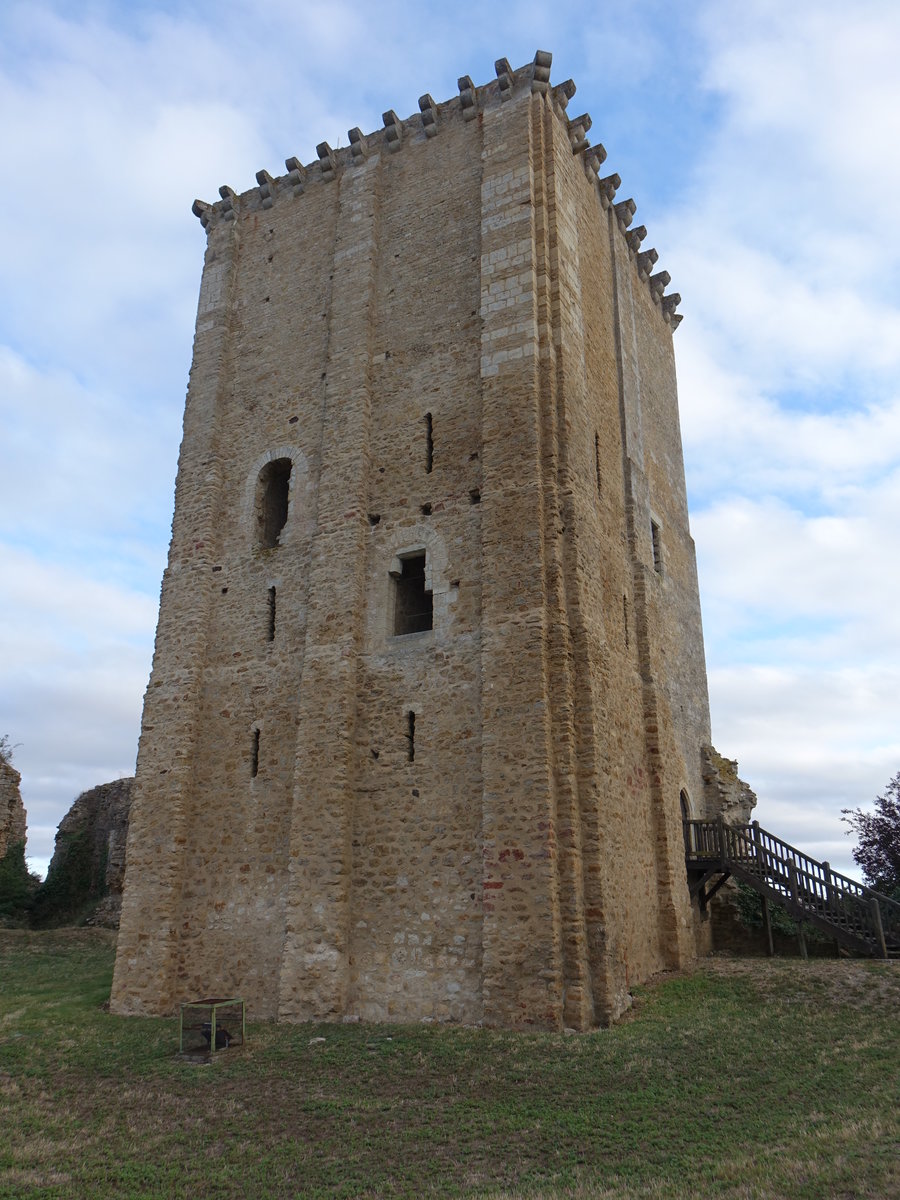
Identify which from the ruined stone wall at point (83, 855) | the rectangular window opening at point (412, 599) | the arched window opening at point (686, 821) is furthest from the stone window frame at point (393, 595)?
the ruined stone wall at point (83, 855)

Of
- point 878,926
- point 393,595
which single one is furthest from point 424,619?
point 878,926

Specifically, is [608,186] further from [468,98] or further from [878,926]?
[878,926]

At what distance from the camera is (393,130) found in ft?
53.7

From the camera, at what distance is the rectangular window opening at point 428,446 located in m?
13.8

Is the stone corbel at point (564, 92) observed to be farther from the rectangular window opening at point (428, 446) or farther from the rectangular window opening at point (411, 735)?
the rectangular window opening at point (411, 735)

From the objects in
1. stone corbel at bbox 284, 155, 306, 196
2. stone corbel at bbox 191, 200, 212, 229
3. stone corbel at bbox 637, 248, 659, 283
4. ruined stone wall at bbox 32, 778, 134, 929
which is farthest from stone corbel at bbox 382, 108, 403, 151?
ruined stone wall at bbox 32, 778, 134, 929

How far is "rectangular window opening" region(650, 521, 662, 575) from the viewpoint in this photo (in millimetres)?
17000

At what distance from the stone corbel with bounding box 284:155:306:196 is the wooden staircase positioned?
14212mm

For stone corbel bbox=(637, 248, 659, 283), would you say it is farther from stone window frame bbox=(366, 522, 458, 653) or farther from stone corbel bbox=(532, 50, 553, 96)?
stone window frame bbox=(366, 522, 458, 653)

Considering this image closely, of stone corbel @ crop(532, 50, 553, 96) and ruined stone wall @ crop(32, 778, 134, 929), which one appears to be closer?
stone corbel @ crop(532, 50, 553, 96)

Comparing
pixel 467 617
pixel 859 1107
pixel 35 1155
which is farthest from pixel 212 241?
pixel 859 1107

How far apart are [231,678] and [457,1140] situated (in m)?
8.67

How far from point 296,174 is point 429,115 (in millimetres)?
3096

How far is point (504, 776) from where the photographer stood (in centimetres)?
1120
